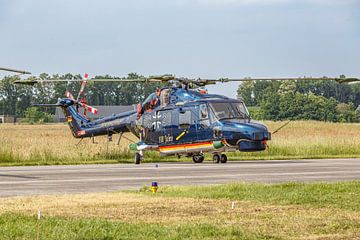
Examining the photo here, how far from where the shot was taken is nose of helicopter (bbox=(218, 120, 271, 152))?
35.2m

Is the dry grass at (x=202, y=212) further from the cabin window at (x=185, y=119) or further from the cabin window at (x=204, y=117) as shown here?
the cabin window at (x=185, y=119)

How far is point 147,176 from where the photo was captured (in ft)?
92.5

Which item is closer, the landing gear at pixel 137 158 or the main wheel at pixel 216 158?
the main wheel at pixel 216 158

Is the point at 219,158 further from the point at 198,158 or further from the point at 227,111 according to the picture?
the point at 227,111

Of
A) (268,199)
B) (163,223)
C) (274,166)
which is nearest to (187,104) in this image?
(274,166)

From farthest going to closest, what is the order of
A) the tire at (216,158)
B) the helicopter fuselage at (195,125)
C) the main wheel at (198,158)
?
the main wheel at (198,158)
the tire at (216,158)
the helicopter fuselage at (195,125)

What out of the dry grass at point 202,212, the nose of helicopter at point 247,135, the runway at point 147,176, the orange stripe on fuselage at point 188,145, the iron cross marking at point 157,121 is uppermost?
the iron cross marking at point 157,121

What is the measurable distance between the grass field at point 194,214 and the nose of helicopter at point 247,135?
13.4 metres

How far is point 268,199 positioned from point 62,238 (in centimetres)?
678

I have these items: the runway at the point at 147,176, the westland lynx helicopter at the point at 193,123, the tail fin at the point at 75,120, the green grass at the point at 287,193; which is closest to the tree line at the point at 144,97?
the tail fin at the point at 75,120

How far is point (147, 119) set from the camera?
39719mm

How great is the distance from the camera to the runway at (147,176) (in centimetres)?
2314

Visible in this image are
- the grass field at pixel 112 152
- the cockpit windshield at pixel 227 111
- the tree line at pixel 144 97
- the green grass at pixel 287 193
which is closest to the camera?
the green grass at pixel 287 193

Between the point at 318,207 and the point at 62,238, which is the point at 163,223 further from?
the point at 318,207
